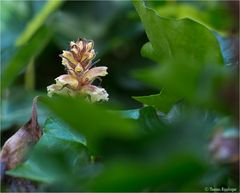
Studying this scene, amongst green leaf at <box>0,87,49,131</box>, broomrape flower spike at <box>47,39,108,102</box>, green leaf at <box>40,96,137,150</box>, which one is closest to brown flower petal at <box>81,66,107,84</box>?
broomrape flower spike at <box>47,39,108,102</box>

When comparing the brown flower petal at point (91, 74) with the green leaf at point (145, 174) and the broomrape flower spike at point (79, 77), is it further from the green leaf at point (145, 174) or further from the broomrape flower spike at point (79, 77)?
the green leaf at point (145, 174)

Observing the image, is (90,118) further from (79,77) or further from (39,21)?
(39,21)

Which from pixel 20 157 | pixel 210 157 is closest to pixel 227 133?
pixel 210 157

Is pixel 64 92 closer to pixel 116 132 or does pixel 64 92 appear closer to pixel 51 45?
pixel 116 132

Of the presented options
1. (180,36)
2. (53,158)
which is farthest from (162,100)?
(53,158)

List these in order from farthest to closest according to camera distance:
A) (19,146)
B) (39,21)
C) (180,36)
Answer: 1. (39,21)
2. (180,36)
3. (19,146)

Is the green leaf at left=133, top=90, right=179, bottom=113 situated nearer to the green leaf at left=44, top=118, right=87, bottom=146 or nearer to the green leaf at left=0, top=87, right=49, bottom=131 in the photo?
the green leaf at left=44, top=118, right=87, bottom=146

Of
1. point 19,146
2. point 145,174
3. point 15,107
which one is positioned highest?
point 15,107
